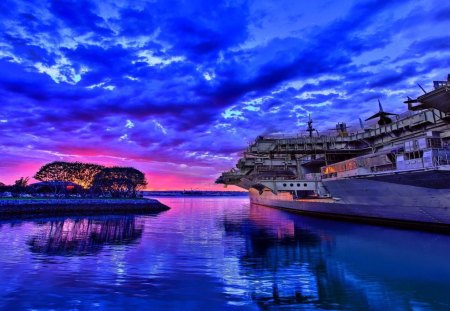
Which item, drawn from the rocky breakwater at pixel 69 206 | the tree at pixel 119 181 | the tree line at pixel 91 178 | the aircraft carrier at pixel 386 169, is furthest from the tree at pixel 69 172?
the aircraft carrier at pixel 386 169

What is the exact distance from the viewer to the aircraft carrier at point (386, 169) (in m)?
21.8

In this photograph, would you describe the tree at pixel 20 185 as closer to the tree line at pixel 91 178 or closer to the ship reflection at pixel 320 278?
the tree line at pixel 91 178

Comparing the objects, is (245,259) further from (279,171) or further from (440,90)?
(279,171)

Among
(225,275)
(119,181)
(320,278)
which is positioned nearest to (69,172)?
(119,181)

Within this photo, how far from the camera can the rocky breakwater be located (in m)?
42.7

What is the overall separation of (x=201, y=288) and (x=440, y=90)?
72.5 ft

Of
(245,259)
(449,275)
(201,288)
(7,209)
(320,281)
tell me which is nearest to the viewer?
(201,288)

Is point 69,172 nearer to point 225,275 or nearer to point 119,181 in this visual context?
Answer: point 119,181

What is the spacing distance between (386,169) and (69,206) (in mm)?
46620

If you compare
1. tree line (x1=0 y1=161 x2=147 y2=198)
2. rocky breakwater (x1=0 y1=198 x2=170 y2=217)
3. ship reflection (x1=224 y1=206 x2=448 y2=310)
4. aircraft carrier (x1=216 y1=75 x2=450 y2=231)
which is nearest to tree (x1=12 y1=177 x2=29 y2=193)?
tree line (x1=0 y1=161 x2=147 y2=198)

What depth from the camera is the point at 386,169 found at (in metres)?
26.9

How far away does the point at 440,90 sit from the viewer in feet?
71.5

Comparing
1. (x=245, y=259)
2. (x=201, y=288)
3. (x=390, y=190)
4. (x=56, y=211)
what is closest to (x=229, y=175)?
(x=56, y=211)

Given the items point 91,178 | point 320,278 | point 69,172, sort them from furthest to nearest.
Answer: point 91,178 < point 69,172 < point 320,278
